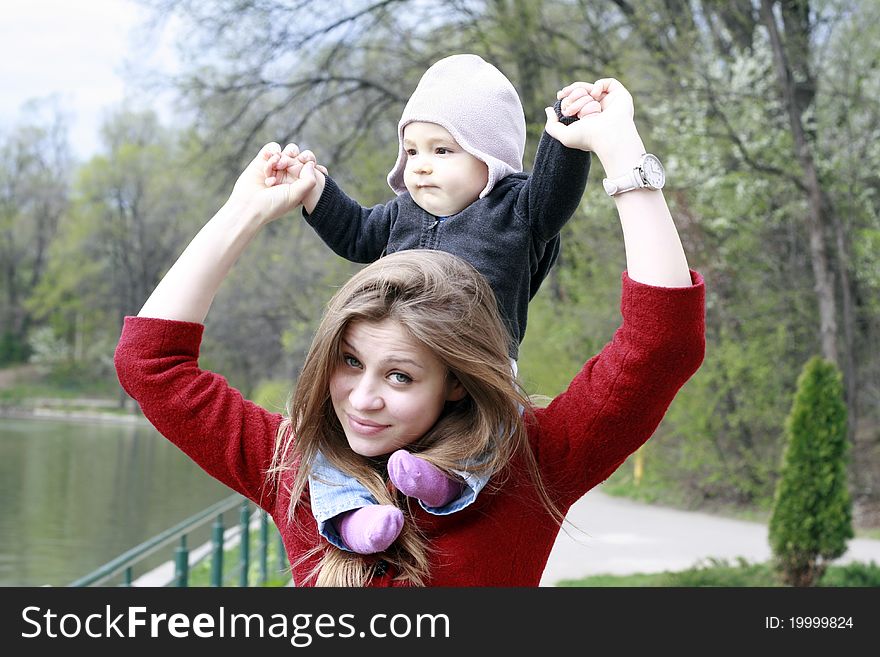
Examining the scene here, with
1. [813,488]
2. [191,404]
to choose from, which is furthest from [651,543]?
[191,404]

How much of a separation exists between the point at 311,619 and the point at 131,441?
1091 inches

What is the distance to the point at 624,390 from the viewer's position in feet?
5.09

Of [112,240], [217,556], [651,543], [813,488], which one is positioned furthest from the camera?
[112,240]

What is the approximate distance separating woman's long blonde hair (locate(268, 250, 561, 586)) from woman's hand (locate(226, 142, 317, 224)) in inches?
9.0

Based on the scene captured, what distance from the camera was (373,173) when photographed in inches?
512

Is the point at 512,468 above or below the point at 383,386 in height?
below

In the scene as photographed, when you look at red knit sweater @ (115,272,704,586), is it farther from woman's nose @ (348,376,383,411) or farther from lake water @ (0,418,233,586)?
lake water @ (0,418,233,586)

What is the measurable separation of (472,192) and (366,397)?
1.67ft

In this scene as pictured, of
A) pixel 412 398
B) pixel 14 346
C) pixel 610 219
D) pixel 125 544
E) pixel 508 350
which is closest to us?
pixel 412 398

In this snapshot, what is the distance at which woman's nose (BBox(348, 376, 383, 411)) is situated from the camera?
159 centimetres

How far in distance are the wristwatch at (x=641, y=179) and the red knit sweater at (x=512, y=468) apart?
0.53 ft

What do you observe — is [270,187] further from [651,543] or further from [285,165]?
[651,543]

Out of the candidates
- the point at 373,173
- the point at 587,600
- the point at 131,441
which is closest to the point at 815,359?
the point at 373,173

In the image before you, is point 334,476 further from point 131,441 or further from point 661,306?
point 131,441
